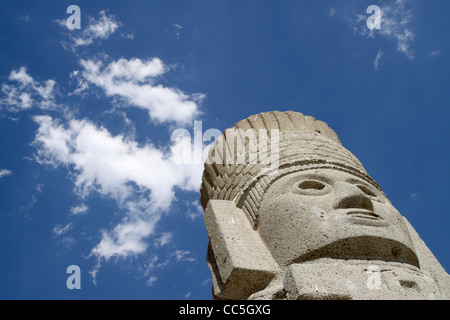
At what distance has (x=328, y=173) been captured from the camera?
5.37 m

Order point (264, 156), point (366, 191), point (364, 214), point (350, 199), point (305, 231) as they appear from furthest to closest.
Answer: point (264, 156), point (366, 191), point (350, 199), point (364, 214), point (305, 231)

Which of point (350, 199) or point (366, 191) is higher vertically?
point (366, 191)

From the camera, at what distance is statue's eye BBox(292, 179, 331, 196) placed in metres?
5.03

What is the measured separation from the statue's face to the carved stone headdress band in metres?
0.22

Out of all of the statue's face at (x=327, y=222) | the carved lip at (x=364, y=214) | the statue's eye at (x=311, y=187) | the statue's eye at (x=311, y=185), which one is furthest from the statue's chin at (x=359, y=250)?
the statue's eye at (x=311, y=185)

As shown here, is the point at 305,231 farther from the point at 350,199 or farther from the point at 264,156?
the point at 264,156

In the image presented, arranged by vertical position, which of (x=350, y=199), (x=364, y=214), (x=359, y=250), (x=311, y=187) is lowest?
(x=359, y=250)

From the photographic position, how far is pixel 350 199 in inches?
189

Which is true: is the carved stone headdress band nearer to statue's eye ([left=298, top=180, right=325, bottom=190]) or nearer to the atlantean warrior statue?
the atlantean warrior statue

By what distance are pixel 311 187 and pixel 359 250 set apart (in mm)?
1036

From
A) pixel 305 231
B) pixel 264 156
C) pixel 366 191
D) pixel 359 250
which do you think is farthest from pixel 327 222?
pixel 264 156
